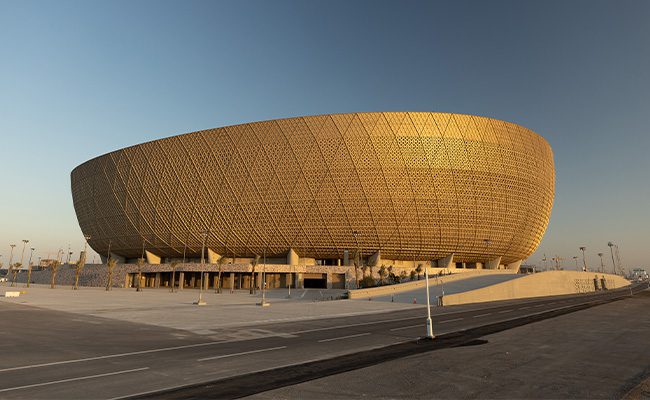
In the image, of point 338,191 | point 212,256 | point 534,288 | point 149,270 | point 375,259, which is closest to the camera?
point 534,288

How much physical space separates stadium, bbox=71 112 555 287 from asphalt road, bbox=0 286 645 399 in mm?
42785

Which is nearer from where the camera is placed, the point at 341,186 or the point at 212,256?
the point at 341,186

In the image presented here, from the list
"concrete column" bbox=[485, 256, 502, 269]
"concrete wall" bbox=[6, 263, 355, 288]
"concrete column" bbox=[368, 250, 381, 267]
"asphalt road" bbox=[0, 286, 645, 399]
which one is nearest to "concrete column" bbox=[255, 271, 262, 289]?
"concrete wall" bbox=[6, 263, 355, 288]

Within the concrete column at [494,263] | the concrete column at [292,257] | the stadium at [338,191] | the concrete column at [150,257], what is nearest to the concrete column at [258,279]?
the stadium at [338,191]

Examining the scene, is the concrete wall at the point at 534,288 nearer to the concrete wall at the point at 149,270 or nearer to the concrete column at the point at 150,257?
the concrete wall at the point at 149,270

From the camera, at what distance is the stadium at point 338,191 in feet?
196

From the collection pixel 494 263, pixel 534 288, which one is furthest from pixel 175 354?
pixel 494 263

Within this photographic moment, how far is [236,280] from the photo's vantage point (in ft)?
222

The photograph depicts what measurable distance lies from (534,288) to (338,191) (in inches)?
1179

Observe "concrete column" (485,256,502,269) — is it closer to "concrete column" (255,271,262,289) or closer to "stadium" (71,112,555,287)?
"stadium" (71,112,555,287)

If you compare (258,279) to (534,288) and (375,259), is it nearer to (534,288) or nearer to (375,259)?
(375,259)

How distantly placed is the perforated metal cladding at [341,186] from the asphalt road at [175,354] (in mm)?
42615

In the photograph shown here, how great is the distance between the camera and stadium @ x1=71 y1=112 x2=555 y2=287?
5962cm

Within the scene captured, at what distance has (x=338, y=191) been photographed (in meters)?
59.7
